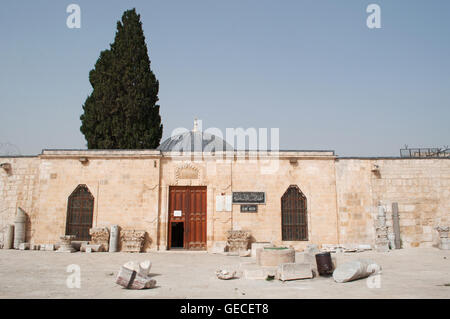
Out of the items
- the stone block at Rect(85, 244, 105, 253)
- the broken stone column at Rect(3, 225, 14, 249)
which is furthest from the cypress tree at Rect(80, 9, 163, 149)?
the stone block at Rect(85, 244, 105, 253)

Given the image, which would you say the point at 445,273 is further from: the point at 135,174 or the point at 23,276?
the point at 135,174

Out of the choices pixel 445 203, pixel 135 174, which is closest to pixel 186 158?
pixel 135 174

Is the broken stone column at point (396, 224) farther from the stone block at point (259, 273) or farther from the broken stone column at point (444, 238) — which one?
the stone block at point (259, 273)

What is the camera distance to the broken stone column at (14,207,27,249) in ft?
46.1

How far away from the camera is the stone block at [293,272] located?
7.59 m

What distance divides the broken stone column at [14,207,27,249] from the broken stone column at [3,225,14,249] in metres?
0.20

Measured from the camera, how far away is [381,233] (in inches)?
543

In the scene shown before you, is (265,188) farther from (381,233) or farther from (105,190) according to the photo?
(105,190)

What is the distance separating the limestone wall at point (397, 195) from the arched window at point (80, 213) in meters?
10.6

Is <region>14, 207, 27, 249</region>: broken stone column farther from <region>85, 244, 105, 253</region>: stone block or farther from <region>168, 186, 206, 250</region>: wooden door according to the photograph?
<region>168, 186, 206, 250</region>: wooden door

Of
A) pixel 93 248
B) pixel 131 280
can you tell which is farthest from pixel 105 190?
pixel 131 280

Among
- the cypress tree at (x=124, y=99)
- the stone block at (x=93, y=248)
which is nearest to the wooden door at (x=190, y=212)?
the stone block at (x=93, y=248)

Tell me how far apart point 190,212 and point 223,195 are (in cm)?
158
